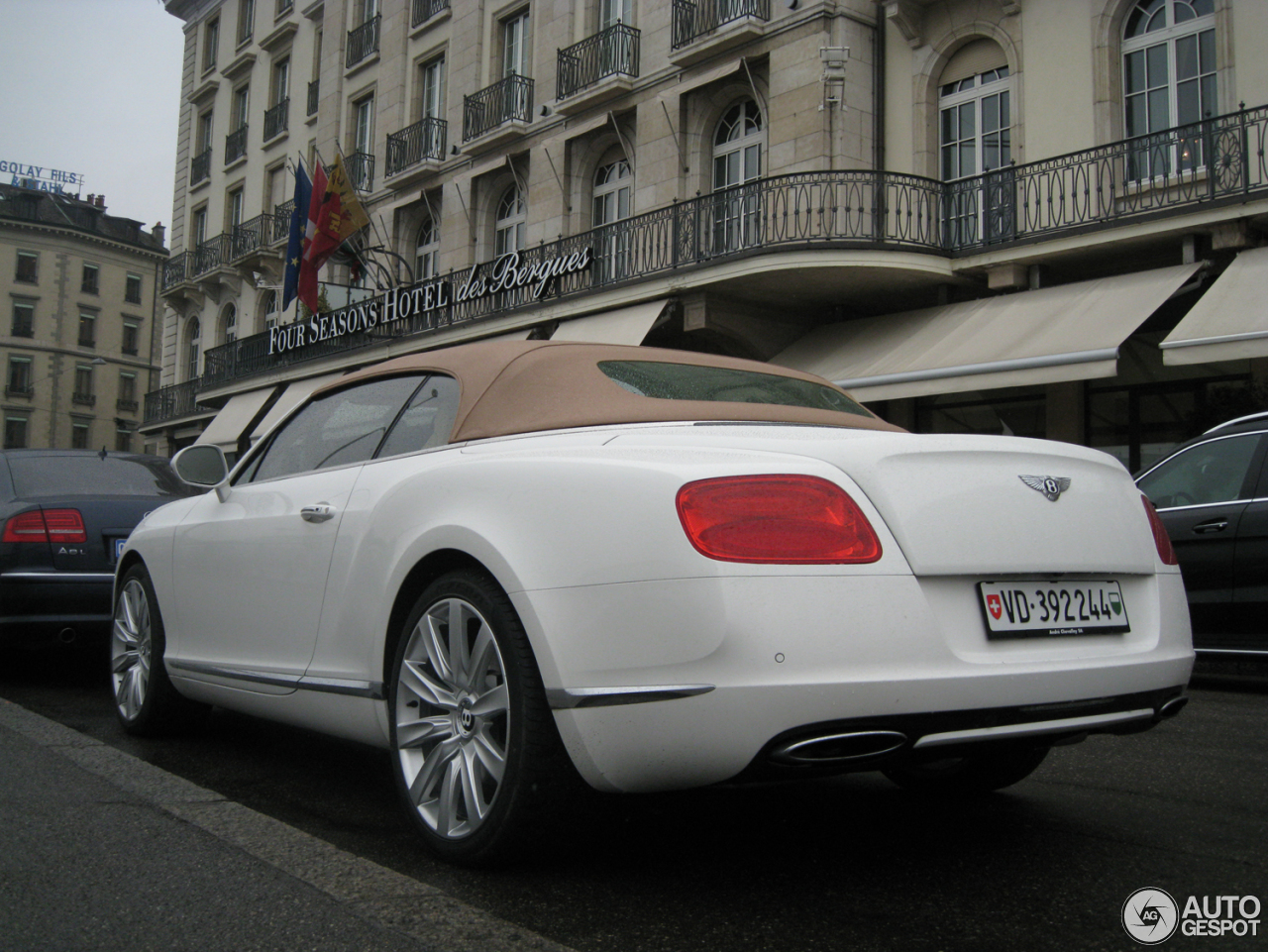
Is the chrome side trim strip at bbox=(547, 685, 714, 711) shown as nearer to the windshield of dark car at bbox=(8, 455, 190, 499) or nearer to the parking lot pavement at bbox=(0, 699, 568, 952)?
the parking lot pavement at bbox=(0, 699, 568, 952)

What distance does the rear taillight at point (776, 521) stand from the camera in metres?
2.63

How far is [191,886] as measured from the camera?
112 inches

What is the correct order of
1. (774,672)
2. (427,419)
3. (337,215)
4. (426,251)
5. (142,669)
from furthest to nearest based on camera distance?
(426,251) → (337,215) → (142,669) → (427,419) → (774,672)

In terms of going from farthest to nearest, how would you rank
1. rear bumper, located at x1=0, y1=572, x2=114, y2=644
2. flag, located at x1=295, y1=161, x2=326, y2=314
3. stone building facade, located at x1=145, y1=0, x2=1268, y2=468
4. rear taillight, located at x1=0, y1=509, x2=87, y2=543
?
flag, located at x1=295, y1=161, x2=326, y2=314 < stone building facade, located at x1=145, y1=0, x2=1268, y2=468 < rear taillight, located at x1=0, y1=509, x2=87, y2=543 < rear bumper, located at x1=0, y1=572, x2=114, y2=644

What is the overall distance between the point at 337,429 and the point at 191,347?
36.9 meters

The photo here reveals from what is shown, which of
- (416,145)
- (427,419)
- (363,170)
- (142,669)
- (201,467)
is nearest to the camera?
(427,419)

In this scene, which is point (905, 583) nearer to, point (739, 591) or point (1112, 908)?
point (739, 591)

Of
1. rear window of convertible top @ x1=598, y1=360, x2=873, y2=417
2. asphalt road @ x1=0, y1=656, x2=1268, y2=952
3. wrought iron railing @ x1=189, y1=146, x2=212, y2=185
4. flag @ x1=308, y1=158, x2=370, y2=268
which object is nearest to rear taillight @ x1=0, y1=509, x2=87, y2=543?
asphalt road @ x1=0, y1=656, x2=1268, y2=952

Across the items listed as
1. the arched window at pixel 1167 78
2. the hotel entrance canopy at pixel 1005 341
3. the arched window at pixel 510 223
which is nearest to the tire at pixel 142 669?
the hotel entrance canopy at pixel 1005 341

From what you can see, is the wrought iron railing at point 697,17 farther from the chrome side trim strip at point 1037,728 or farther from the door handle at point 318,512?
the chrome side trim strip at point 1037,728

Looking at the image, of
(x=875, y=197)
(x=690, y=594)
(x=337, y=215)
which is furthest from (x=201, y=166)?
(x=690, y=594)

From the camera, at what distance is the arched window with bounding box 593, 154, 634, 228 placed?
2192 centimetres

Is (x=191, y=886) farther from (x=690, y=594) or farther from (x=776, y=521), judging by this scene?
(x=776, y=521)

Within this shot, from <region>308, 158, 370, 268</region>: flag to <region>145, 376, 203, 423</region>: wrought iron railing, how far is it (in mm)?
10562
